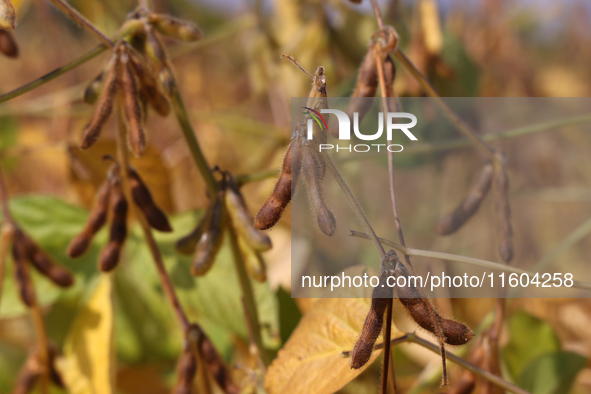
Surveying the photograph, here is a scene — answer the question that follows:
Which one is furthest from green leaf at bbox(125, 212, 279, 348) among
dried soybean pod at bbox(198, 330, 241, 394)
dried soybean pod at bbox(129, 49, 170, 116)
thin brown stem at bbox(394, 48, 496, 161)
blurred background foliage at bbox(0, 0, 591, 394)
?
thin brown stem at bbox(394, 48, 496, 161)

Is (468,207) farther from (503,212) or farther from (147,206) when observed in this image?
(147,206)

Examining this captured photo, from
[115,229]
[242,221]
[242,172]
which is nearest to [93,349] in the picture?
[115,229]

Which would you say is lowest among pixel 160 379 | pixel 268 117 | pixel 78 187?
pixel 160 379

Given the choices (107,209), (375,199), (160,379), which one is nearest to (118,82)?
(107,209)

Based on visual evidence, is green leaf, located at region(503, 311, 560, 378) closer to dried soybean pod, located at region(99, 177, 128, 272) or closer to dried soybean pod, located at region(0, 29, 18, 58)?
dried soybean pod, located at region(99, 177, 128, 272)

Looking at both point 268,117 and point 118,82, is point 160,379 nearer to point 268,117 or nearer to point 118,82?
point 118,82
